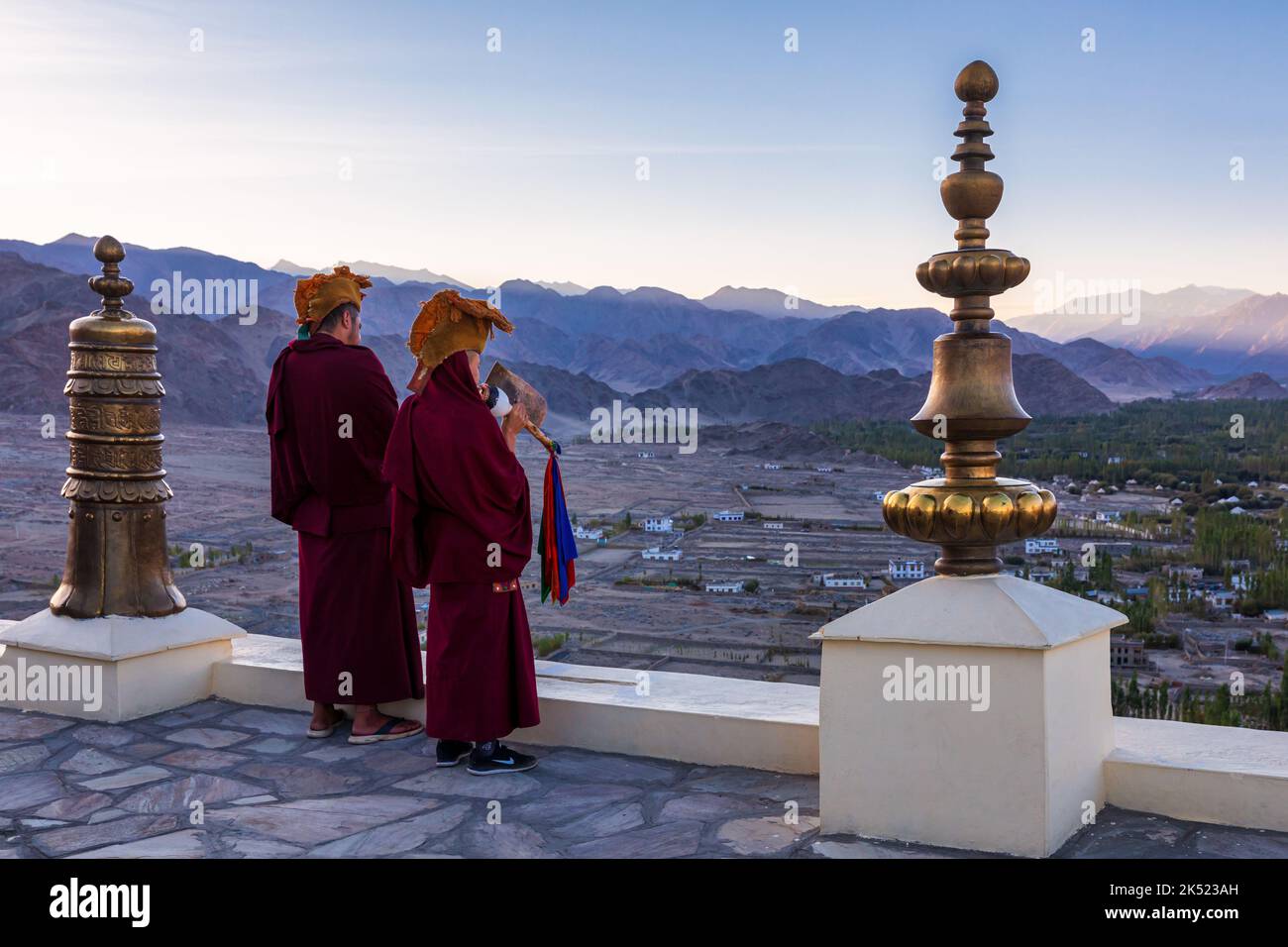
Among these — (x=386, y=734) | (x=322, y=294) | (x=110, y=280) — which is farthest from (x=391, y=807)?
(x=110, y=280)

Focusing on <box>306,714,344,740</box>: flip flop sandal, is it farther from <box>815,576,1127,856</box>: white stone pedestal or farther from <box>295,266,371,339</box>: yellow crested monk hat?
<box>815,576,1127,856</box>: white stone pedestal

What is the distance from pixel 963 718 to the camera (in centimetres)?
313

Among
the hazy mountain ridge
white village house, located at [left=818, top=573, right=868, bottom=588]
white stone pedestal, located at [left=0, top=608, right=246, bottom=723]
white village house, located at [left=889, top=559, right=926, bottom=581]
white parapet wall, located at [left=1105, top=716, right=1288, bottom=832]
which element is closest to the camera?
white parapet wall, located at [left=1105, top=716, right=1288, bottom=832]

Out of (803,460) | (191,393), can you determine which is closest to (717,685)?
(803,460)

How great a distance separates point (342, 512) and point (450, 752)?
35.7 inches

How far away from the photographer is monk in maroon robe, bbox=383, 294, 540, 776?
3996 mm

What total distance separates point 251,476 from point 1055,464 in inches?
1495

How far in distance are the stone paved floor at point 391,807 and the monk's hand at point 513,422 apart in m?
1.04

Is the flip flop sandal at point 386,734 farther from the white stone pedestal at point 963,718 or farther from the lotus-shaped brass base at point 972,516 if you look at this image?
the lotus-shaped brass base at point 972,516

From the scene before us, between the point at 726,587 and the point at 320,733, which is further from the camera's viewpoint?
the point at 726,587

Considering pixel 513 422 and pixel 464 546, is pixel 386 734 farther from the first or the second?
pixel 513 422

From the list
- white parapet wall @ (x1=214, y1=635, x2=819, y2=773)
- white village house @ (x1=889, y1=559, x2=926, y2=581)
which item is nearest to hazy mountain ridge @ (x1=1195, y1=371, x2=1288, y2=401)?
white village house @ (x1=889, y1=559, x2=926, y2=581)

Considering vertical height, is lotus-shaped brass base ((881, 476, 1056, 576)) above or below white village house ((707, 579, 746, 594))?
above
